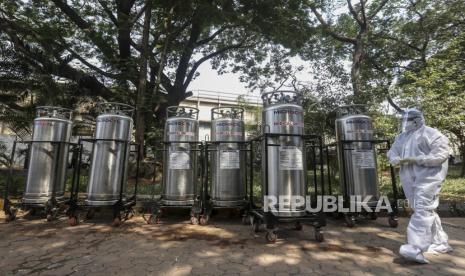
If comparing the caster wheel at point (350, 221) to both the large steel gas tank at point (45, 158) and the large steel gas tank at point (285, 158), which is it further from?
the large steel gas tank at point (45, 158)

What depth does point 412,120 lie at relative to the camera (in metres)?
4.30

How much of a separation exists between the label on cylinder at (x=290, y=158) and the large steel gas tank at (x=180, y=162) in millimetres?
1977

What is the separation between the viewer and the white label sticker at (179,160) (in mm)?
6082

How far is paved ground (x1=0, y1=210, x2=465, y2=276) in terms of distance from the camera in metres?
3.51

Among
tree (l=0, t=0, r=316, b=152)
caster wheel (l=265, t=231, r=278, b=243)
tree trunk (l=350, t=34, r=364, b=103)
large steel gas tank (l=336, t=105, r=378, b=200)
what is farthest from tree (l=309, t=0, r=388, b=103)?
caster wheel (l=265, t=231, r=278, b=243)

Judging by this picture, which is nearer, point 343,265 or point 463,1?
point 343,265

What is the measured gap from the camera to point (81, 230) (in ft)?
17.3

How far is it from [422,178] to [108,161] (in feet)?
17.4

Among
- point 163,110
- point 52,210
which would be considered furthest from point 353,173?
point 163,110

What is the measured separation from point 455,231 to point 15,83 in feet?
39.9

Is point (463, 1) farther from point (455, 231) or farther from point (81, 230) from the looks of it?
point (81, 230)

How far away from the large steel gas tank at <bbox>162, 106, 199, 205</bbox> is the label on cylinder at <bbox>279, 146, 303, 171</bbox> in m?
1.98

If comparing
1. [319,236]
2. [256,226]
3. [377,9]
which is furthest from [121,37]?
[377,9]

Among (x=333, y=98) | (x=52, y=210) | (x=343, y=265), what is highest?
(x=333, y=98)
